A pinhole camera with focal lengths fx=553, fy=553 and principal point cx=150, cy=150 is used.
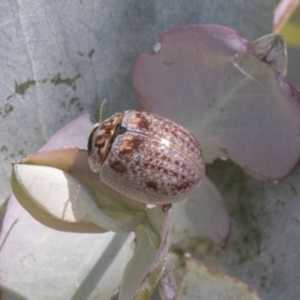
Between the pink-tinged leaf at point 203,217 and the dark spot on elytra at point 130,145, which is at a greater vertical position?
the dark spot on elytra at point 130,145

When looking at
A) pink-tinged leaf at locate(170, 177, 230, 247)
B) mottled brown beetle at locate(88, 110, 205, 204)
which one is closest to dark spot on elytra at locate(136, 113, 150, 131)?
mottled brown beetle at locate(88, 110, 205, 204)

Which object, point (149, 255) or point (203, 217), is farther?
point (203, 217)

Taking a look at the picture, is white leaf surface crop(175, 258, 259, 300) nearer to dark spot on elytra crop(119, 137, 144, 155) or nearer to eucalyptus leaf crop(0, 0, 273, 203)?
dark spot on elytra crop(119, 137, 144, 155)

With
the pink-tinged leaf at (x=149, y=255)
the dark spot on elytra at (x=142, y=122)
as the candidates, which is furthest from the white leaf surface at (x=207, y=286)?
the dark spot on elytra at (x=142, y=122)

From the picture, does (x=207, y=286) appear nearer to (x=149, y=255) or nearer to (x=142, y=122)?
(x=149, y=255)

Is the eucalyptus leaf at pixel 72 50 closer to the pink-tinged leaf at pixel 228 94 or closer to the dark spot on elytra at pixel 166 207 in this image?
the pink-tinged leaf at pixel 228 94

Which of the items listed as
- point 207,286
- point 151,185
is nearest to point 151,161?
point 151,185
